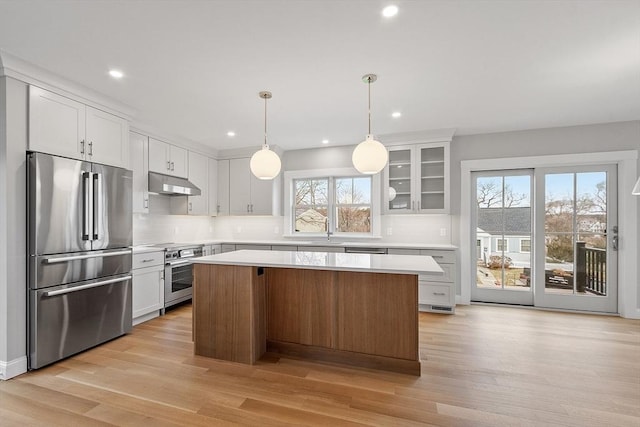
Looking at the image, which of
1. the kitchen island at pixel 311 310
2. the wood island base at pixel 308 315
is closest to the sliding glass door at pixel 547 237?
the kitchen island at pixel 311 310

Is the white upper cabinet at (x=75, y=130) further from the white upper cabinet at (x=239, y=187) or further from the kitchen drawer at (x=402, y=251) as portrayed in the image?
the kitchen drawer at (x=402, y=251)

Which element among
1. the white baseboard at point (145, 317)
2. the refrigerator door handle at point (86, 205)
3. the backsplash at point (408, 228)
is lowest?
the white baseboard at point (145, 317)

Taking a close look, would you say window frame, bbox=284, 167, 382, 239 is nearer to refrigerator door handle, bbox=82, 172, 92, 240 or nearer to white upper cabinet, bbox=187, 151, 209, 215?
white upper cabinet, bbox=187, 151, 209, 215

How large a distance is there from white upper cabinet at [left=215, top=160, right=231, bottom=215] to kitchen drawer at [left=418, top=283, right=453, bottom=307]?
3.53 metres

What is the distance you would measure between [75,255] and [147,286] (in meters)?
1.13

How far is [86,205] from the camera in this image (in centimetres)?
281

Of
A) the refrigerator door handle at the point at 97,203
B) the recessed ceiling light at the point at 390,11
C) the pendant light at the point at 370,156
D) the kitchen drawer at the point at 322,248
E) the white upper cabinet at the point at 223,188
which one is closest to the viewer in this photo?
the recessed ceiling light at the point at 390,11

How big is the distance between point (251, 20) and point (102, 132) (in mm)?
2200

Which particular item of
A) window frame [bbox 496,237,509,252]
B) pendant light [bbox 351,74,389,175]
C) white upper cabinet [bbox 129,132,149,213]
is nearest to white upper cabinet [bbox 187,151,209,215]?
white upper cabinet [bbox 129,132,149,213]

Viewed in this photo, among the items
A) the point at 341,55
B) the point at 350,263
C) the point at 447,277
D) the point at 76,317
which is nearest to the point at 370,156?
the point at 341,55

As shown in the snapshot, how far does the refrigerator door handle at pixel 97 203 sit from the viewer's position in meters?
2.89

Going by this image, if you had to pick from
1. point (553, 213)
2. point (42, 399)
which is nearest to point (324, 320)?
point (42, 399)

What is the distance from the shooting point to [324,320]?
105 inches

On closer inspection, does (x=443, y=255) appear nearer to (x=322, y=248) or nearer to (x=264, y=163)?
(x=322, y=248)
